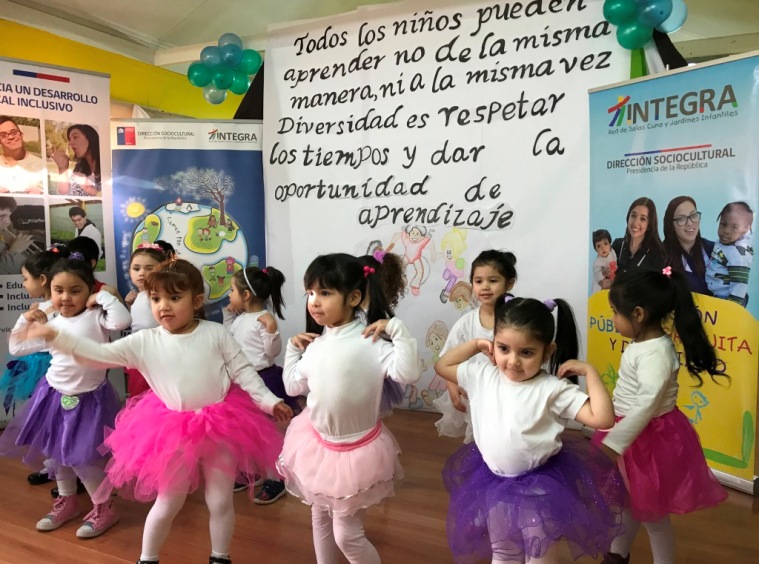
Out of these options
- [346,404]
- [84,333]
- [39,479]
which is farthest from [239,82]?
[346,404]

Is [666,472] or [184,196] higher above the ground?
[184,196]

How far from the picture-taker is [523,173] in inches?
141

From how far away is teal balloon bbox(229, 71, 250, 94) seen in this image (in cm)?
448

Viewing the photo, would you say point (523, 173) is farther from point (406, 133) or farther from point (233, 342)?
point (233, 342)

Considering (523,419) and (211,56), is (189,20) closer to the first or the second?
(211,56)

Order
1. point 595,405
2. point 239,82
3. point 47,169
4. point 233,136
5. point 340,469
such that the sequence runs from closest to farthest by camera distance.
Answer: point 595,405 < point 340,469 < point 47,169 < point 233,136 < point 239,82

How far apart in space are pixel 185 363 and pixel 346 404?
1.99 feet

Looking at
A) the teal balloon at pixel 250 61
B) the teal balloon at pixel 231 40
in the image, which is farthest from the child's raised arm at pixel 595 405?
the teal balloon at pixel 231 40

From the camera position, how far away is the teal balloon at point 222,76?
14.5 ft

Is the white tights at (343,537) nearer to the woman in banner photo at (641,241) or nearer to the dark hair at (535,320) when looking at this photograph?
the dark hair at (535,320)

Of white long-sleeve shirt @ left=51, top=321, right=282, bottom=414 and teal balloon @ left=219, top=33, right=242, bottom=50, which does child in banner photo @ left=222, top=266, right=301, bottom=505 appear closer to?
white long-sleeve shirt @ left=51, top=321, right=282, bottom=414

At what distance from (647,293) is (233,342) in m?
1.43

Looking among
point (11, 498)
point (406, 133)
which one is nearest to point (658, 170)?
point (406, 133)

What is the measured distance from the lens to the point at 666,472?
1885 mm
